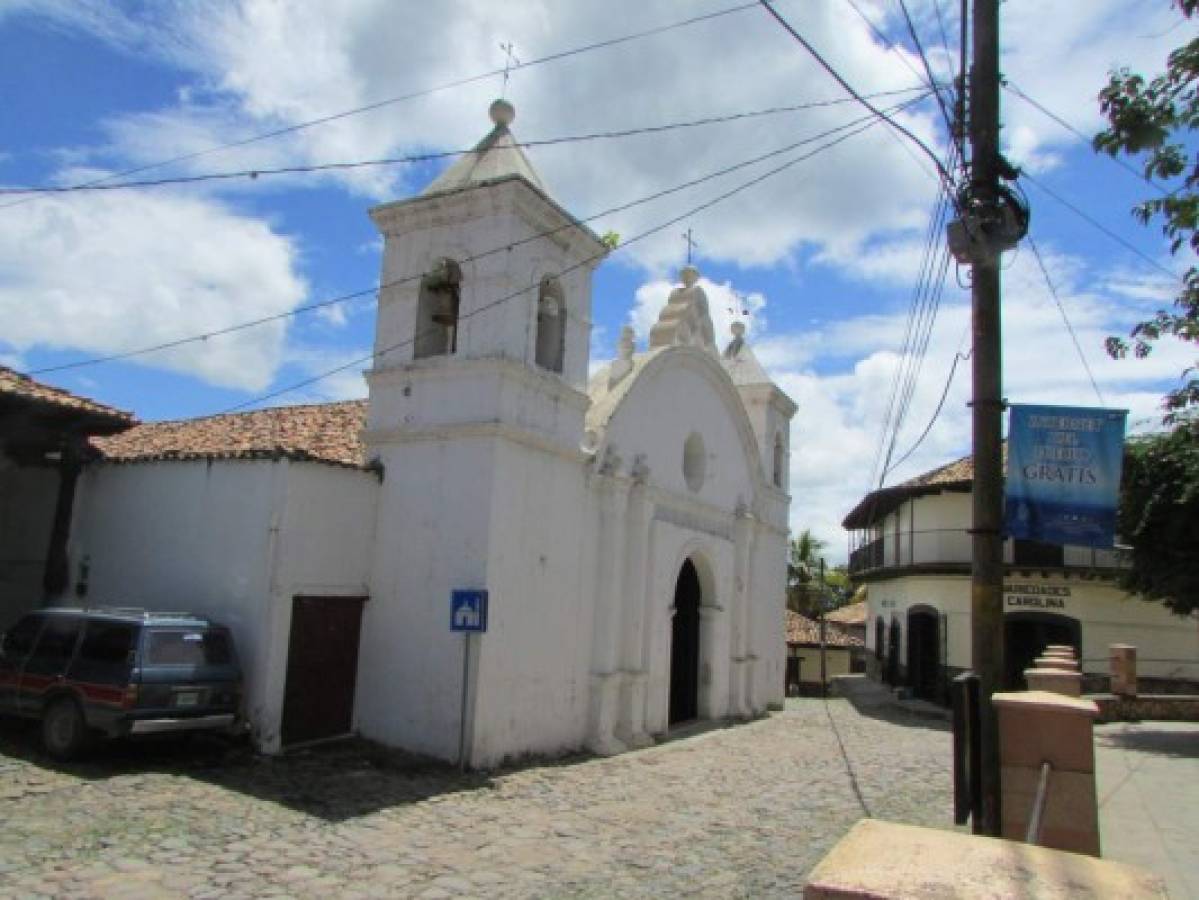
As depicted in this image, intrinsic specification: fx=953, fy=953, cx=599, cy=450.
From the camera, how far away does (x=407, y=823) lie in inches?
351

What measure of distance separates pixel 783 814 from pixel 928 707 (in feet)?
53.3

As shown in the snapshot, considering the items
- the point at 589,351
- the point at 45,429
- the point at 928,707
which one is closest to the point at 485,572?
the point at 589,351

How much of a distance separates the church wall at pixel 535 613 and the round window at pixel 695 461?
4.32m

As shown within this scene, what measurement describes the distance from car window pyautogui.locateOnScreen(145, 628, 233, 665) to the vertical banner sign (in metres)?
8.35

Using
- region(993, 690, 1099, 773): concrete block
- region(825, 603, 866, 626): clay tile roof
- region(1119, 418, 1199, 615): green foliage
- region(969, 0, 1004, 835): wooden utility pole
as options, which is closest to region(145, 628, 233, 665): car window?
region(969, 0, 1004, 835): wooden utility pole

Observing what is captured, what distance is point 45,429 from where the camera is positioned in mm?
13297

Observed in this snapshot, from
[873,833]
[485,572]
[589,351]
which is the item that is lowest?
[873,833]

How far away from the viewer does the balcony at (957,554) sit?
25797mm

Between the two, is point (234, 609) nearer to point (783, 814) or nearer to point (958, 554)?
point (783, 814)

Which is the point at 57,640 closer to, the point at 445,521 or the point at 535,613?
the point at 445,521

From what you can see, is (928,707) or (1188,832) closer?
(1188,832)

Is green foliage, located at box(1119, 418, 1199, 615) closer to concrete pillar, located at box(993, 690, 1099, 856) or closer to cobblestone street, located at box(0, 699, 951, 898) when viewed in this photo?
cobblestone street, located at box(0, 699, 951, 898)

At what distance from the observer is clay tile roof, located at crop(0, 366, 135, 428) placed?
1242cm

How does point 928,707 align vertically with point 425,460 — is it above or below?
below
